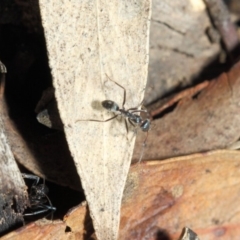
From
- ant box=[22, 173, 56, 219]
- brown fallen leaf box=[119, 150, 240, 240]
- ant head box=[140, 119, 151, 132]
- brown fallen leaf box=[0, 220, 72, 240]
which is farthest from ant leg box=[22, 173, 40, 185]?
ant head box=[140, 119, 151, 132]

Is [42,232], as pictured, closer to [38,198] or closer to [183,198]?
[38,198]

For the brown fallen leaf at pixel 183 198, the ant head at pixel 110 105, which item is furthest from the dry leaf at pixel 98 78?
the brown fallen leaf at pixel 183 198

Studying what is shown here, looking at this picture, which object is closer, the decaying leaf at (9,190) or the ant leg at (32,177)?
the decaying leaf at (9,190)

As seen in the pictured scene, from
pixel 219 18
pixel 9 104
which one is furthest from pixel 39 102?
pixel 219 18

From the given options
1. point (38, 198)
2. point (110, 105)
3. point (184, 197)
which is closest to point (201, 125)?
point (184, 197)

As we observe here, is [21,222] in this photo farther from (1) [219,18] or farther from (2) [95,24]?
(1) [219,18]

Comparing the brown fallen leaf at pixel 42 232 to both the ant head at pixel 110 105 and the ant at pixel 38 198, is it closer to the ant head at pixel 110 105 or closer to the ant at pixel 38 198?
the ant at pixel 38 198
